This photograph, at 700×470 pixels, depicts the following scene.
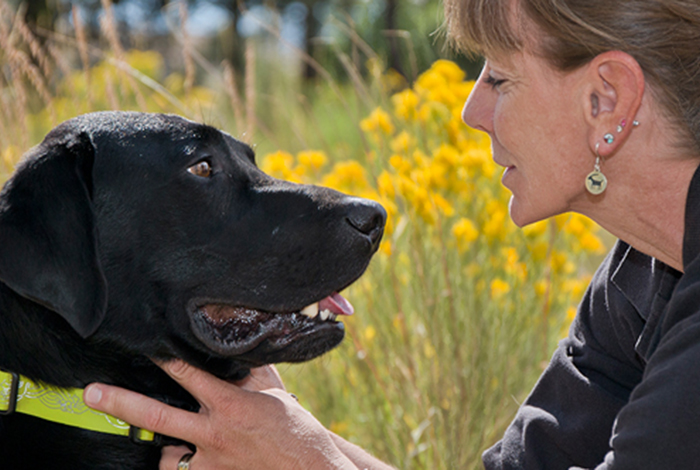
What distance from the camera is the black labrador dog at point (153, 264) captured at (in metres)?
1.48

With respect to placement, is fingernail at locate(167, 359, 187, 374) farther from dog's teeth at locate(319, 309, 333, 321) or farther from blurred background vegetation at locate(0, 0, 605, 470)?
blurred background vegetation at locate(0, 0, 605, 470)

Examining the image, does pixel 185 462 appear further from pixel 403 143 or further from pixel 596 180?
pixel 403 143

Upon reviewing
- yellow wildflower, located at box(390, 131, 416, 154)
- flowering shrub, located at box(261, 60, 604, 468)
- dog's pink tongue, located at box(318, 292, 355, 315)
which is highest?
yellow wildflower, located at box(390, 131, 416, 154)

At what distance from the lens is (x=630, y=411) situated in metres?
1.15

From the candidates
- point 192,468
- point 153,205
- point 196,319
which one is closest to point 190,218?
point 153,205

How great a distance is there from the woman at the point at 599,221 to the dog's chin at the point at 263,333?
88mm

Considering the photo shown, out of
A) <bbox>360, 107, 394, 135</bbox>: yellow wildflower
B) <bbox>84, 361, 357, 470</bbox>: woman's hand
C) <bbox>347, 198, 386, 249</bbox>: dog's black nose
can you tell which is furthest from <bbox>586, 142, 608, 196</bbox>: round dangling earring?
<bbox>360, 107, 394, 135</bbox>: yellow wildflower

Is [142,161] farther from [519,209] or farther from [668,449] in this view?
[668,449]

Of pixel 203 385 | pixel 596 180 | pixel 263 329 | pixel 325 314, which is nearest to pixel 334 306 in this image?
pixel 325 314

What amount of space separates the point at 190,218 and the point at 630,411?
40.8 inches

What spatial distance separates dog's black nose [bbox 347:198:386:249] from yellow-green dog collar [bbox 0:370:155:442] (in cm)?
71

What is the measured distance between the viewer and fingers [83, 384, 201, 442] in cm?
148

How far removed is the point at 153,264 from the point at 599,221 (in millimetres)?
1049

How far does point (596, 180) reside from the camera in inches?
56.6
